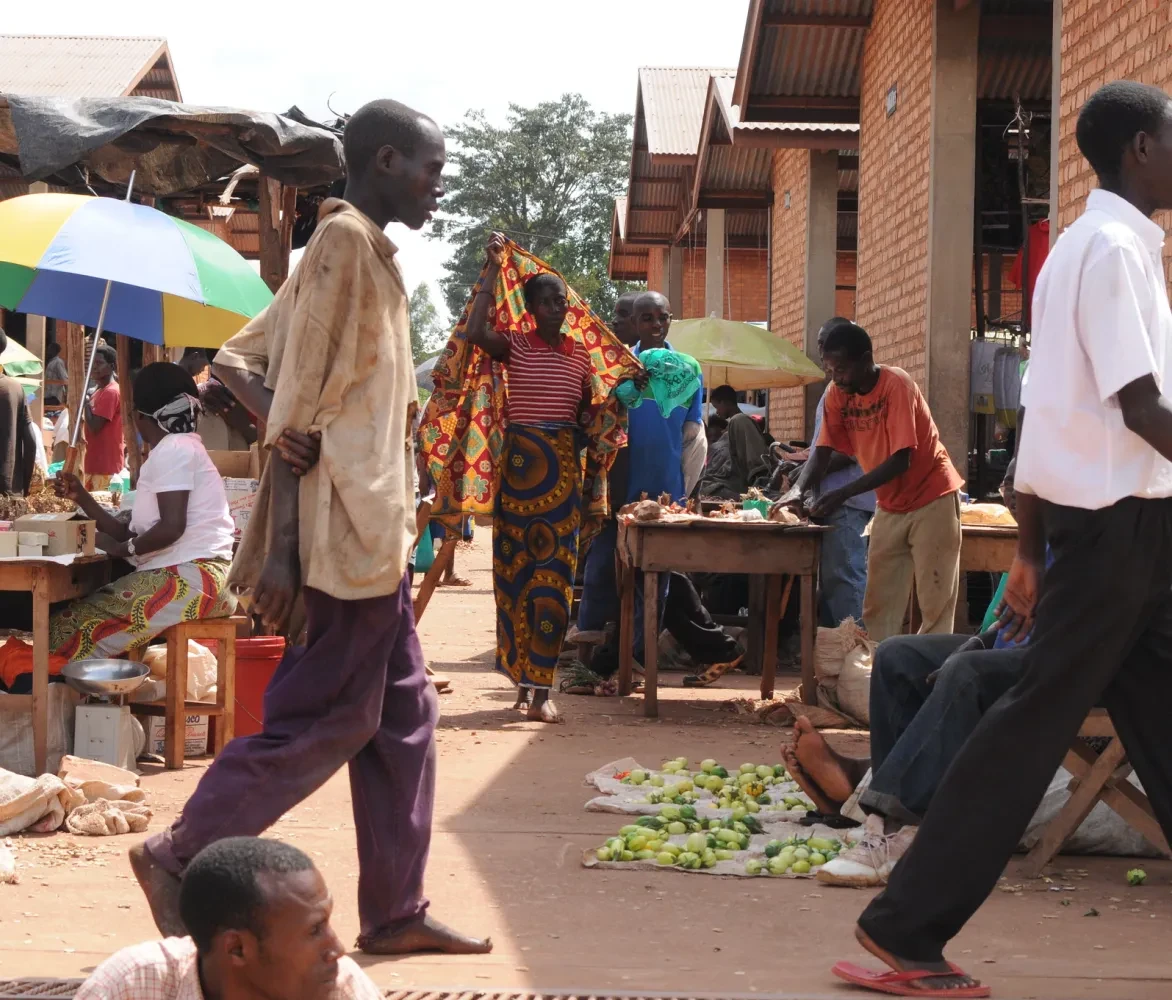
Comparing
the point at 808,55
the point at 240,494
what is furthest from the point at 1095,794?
the point at 808,55

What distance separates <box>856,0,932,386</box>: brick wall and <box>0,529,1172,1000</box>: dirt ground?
612 cm

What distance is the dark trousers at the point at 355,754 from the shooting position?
3541 mm

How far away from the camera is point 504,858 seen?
5090 millimetres

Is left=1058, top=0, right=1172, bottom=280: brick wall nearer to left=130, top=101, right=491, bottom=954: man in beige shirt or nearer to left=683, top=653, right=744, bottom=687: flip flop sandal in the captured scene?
left=683, top=653, right=744, bottom=687: flip flop sandal

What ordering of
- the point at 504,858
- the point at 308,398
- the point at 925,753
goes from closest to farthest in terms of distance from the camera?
1. the point at 308,398
2. the point at 925,753
3. the point at 504,858

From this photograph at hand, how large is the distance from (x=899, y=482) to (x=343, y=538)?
16.2 feet

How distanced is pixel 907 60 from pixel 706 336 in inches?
151

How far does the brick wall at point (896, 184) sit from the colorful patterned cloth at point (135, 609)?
6062 millimetres

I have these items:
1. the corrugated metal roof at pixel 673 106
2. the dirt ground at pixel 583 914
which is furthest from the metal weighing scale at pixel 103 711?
the corrugated metal roof at pixel 673 106

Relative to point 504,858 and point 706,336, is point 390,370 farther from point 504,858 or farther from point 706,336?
point 706,336

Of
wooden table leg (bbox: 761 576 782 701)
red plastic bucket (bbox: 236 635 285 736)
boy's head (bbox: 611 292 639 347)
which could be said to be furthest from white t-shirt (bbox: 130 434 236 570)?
boy's head (bbox: 611 292 639 347)

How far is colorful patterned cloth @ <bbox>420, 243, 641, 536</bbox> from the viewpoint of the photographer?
319 inches

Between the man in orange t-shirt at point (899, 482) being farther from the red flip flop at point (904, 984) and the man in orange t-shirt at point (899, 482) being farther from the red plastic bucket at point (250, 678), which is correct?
the red flip flop at point (904, 984)

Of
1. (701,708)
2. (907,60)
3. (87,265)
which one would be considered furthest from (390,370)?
(907,60)
